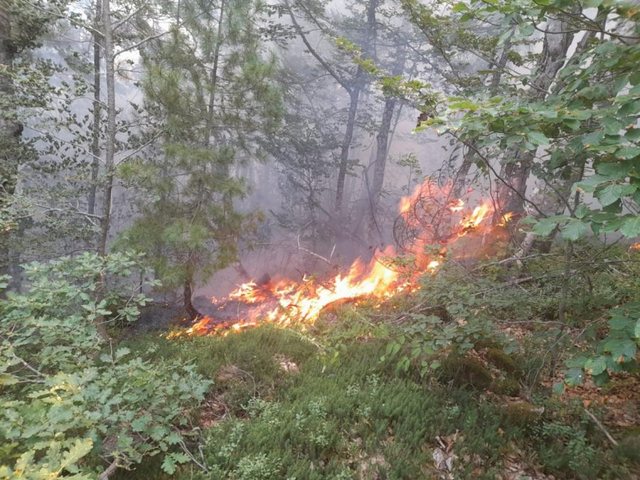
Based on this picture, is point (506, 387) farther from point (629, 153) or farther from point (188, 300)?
point (188, 300)

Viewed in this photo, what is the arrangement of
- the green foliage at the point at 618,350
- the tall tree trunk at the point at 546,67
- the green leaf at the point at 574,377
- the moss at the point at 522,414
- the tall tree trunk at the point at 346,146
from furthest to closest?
the tall tree trunk at the point at 346,146, the tall tree trunk at the point at 546,67, the moss at the point at 522,414, the green leaf at the point at 574,377, the green foliage at the point at 618,350

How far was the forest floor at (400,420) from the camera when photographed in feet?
12.4

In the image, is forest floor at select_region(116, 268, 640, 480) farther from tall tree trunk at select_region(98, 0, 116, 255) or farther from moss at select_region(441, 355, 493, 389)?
tall tree trunk at select_region(98, 0, 116, 255)

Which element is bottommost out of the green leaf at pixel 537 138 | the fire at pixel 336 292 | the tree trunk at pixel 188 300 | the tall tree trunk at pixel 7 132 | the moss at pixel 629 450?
the tree trunk at pixel 188 300

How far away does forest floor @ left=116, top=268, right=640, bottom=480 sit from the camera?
3.77 metres

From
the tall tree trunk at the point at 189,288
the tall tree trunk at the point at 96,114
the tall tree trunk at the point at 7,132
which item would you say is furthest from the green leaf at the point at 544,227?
the tall tree trunk at the point at 189,288

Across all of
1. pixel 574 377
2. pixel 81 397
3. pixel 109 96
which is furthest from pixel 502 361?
pixel 109 96

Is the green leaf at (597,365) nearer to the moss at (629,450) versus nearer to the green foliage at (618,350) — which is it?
the green foliage at (618,350)

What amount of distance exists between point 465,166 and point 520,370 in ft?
19.3

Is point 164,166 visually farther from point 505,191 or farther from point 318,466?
point 505,191

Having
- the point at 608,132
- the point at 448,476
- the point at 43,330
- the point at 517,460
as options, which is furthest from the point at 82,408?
the point at 517,460

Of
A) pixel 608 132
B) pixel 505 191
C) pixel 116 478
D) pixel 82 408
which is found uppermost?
pixel 608 132

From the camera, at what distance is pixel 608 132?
188 cm

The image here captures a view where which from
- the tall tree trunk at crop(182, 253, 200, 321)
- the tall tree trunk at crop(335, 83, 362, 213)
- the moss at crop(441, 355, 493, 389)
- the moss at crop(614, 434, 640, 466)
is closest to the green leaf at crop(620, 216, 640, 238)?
the moss at crop(614, 434, 640, 466)
